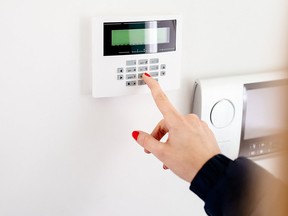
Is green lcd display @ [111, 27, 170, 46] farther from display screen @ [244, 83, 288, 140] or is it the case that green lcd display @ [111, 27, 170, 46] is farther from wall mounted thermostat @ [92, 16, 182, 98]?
display screen @ [244, 83, 288, 140]

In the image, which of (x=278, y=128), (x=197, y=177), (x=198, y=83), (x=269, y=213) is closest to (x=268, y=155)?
(x=278, y=128)

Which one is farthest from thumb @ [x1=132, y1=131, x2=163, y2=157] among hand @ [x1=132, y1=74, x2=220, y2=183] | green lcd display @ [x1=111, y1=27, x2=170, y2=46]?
green lcd display @ [x1=111, y1=27, x2=170, y2=46]

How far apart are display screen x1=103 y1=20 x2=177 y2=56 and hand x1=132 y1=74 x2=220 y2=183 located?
0.21 ft

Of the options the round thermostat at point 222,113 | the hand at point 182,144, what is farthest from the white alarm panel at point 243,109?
the hand at point 182,144

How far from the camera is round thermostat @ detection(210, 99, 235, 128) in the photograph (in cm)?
66

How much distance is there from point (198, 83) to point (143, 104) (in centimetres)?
8

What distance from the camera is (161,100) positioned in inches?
22.4

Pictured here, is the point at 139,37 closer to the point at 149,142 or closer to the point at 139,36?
the point at 139,36

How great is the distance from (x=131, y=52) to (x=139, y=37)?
0.02m

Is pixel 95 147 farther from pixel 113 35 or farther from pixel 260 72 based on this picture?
pixel 260 72

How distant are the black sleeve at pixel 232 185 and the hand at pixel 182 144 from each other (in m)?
0.02

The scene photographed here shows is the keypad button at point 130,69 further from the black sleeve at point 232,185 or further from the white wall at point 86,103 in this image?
the black sleeve at point 232,185

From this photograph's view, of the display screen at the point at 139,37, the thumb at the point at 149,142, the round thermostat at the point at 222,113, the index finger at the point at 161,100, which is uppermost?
the display screen at the point at 139,37

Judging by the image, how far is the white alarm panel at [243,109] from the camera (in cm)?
65
